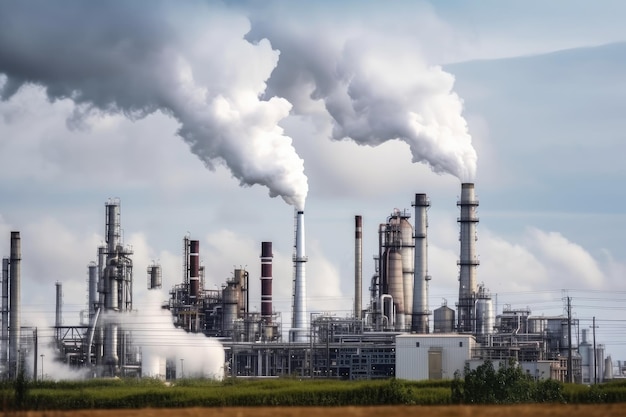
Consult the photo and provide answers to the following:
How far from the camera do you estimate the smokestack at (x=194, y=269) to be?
7606 cm

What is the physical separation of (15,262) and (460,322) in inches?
951

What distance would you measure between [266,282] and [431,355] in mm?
12477

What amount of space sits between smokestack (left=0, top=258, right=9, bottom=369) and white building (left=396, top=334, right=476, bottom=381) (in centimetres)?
2215

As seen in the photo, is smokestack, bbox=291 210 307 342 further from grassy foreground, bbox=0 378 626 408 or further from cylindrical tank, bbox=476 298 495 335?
grassy foreground, bbox=0 378 626 408

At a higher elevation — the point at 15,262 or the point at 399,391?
the point at 15,262

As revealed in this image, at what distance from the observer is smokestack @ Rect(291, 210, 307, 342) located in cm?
7181

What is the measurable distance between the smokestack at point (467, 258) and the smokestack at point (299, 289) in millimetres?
8408

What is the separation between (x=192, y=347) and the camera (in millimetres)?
71250

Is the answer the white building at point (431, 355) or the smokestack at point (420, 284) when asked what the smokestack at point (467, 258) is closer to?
the smokestack at point (420, 284)

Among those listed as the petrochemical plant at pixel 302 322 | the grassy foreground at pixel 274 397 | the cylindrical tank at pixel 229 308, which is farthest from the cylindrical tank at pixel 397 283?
the grassy foreground at pixel 274 397

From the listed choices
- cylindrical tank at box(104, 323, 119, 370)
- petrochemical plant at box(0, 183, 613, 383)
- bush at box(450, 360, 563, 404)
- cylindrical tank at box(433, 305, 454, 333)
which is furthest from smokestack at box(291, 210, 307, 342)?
bush at box(450, 360, 563, 404)

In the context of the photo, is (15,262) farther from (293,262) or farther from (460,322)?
(460,322)

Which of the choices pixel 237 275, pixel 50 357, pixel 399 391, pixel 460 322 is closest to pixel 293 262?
pixel 237 275

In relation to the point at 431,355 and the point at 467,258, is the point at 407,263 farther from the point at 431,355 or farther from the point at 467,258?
the point at 431,355
